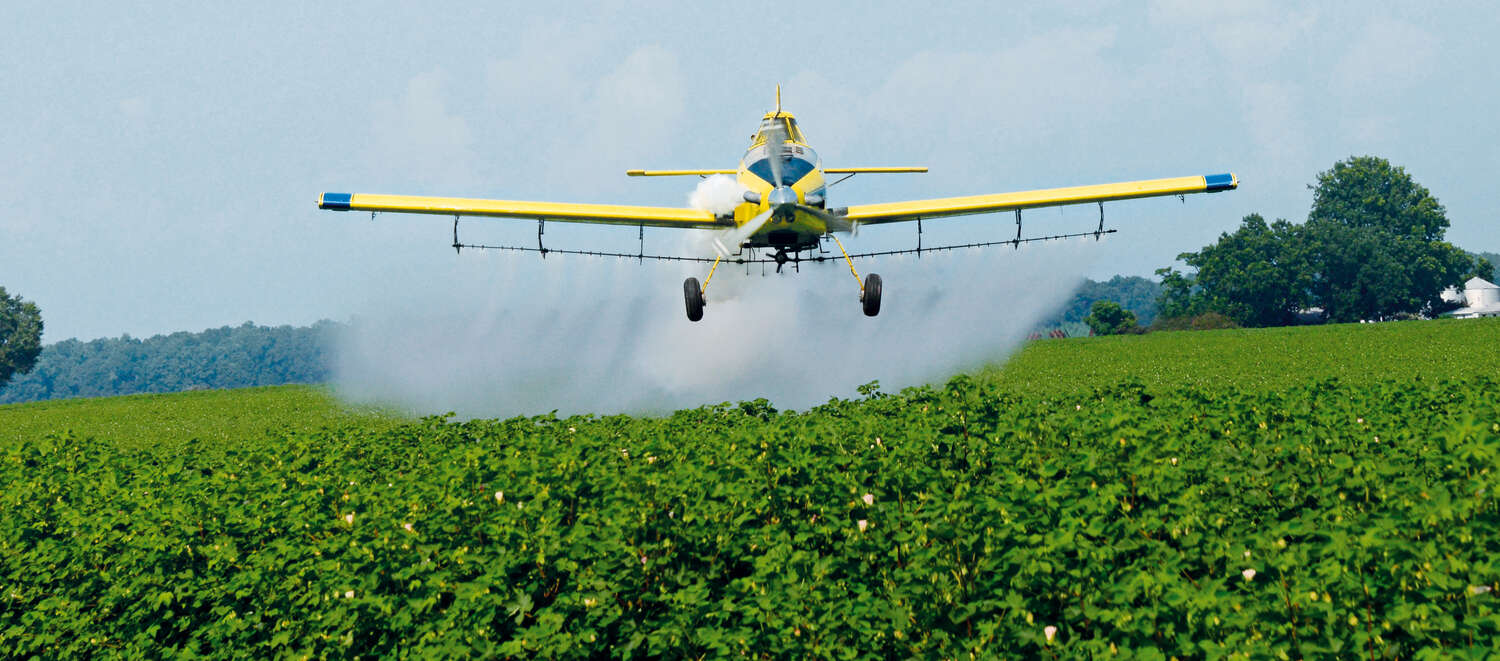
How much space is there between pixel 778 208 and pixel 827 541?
11.3 m

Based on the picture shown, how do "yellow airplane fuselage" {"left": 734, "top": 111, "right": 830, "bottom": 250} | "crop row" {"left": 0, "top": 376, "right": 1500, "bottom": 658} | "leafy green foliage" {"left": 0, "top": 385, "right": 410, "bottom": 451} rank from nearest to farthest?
"crop row" {"left": 0, "top": 376, "right": 1500, "bottom": 658} < "yellow airplane fuselage" {"left": 734, "top": 111, "right": 830, "bottom": 250} < "leafy green foliage" {"left": 0, "top": 385, "right": 410, "bottom": 451}

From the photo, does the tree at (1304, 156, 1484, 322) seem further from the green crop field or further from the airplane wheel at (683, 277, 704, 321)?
the green crop field

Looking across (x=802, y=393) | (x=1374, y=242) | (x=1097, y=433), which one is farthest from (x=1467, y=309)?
(x=1097, y=433)

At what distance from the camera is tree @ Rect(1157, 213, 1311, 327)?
309 feet

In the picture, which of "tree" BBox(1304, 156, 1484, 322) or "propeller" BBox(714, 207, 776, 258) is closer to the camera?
"propeller" BBox(714, 207, 776, 258)

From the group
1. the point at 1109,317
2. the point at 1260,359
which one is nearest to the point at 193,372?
the point at 1109,317

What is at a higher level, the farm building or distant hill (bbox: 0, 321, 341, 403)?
the farm building

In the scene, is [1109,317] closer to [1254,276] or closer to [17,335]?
[1254,276]

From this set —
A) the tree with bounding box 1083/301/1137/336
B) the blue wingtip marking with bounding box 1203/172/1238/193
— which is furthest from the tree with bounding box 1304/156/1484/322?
the blue wingtip marking with bounding box 1203/172/1238/193

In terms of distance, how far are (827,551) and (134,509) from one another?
6.43 m

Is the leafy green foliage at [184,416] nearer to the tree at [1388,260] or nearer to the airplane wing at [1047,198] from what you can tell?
the airplane wing at [1047,198]

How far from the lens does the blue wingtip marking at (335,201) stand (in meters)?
18.6

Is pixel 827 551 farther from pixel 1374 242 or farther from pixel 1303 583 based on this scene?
pixel 1374 242

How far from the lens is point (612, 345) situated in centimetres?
2580
